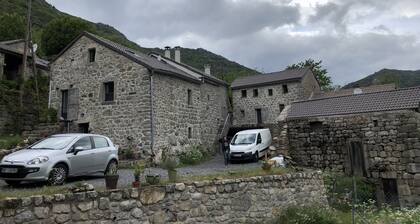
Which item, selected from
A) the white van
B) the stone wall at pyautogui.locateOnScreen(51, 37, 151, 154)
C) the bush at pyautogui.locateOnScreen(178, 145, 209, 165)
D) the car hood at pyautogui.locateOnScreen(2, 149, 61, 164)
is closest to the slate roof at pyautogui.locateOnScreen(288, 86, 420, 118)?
the white van

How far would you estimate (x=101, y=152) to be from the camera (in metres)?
10.8

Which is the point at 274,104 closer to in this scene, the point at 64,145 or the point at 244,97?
the point at 244,97

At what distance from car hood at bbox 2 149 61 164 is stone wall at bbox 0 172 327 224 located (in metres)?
3.10

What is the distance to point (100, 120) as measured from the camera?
19.6 meters

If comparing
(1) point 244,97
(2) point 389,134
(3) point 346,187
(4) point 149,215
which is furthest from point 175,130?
(1) point 244,97

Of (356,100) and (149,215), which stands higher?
(356,100)

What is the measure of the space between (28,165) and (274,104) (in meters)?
27.5

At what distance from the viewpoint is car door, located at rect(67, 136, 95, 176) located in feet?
31.8

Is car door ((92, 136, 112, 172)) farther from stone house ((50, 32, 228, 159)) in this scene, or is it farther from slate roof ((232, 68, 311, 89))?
slate roof ((232, 68, 311, 89))

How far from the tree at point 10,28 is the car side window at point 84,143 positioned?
35.2m

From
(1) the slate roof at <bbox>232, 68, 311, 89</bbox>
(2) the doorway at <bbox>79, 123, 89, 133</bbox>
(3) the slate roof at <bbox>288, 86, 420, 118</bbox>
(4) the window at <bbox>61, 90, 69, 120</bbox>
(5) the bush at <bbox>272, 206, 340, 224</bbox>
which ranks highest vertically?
(1) the slate roof at <bbox>232, 68, 311, 89</bbox>

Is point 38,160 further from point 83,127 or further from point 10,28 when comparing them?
point 10,28

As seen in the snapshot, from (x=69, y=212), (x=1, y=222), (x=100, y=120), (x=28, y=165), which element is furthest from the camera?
(x=100, y=120)

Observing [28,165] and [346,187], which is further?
[346,187]
